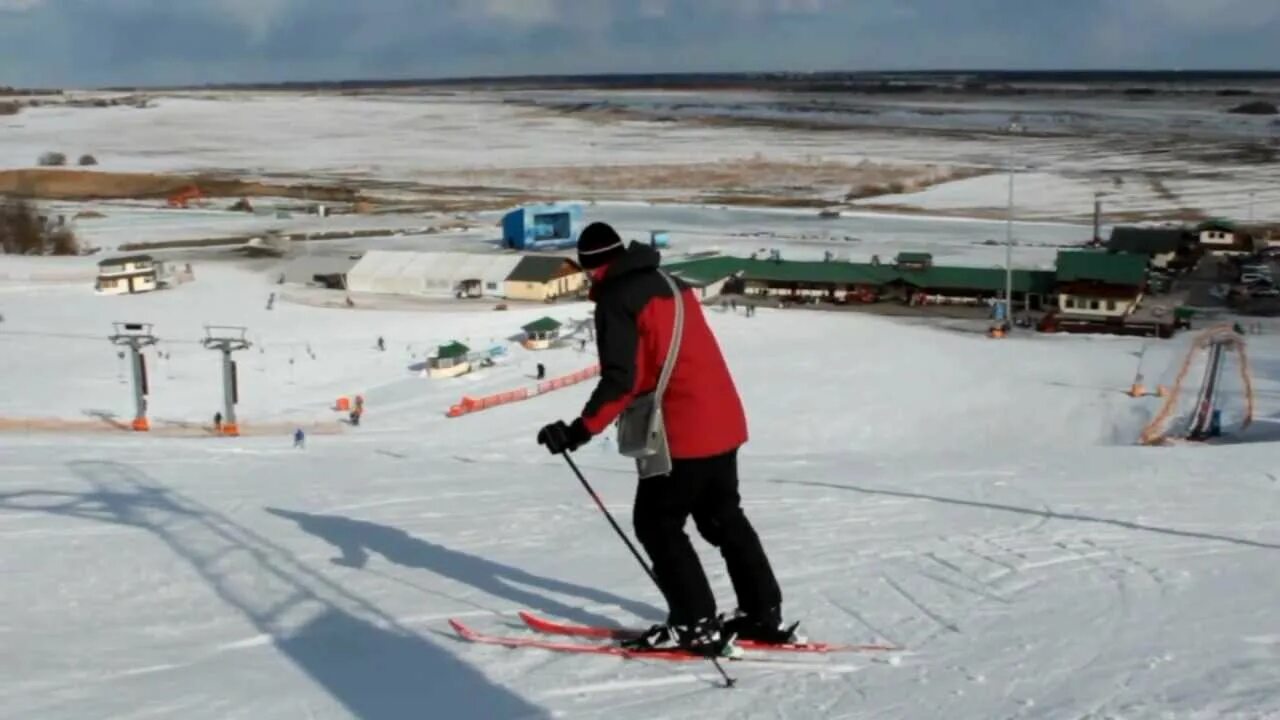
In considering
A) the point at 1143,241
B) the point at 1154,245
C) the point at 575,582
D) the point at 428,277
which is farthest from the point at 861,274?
the point at 575,582

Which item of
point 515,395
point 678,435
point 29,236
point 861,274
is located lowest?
point 515,395

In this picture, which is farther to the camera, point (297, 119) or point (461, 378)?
point (297, 119)

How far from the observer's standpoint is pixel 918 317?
957 inches

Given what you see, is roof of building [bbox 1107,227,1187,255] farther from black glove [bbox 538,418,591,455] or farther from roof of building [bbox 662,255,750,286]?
black glove [bbox 538,418,591,455]

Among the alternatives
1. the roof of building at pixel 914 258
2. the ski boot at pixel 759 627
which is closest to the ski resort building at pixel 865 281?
the roof of building at pixel 914 258

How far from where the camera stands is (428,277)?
27797mm

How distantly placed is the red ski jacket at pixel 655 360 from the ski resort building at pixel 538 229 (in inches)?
1275

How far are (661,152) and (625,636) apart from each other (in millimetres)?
66891

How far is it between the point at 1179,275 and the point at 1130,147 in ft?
135

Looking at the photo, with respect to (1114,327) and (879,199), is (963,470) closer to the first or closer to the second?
(1114,327)

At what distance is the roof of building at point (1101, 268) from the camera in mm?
24953

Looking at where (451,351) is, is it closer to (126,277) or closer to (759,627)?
(126,277)

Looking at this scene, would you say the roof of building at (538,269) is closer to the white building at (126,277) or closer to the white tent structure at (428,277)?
the white tent structure at (428,277)

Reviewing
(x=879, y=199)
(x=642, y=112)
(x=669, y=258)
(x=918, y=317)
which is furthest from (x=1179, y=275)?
(x=642, y=112)
